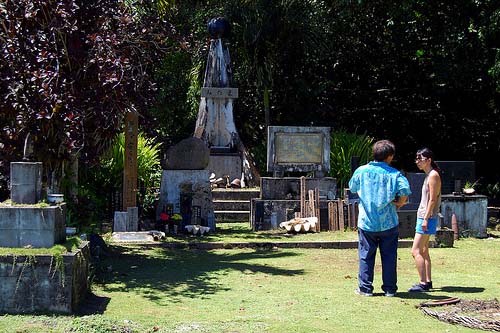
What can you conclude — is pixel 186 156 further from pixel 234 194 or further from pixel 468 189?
pixel 468 189

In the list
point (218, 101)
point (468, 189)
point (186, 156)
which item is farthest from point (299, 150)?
point (218, 101)

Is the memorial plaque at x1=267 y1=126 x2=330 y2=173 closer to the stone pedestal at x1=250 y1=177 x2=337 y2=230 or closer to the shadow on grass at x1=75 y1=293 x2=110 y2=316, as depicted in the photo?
the stone pedestal at x1=250 y1=177 x2=337 y2=230

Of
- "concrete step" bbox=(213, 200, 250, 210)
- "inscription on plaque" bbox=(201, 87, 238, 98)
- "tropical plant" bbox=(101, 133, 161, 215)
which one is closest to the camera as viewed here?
"tropical plant" bbox=(101, 133, 161, 215)

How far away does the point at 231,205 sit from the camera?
746 inches

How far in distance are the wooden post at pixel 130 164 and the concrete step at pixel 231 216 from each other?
367 cm

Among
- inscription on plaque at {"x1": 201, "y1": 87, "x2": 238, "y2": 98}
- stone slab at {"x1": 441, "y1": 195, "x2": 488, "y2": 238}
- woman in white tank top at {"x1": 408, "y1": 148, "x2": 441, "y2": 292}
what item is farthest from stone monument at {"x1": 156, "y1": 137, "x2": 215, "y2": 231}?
woman in white tank top at {"x1": 408, "y1": 148, "x2": 441, "y2": 292}

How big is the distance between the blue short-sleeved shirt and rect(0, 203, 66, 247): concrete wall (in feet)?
11.1

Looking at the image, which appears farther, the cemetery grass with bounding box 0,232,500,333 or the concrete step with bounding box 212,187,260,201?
the concrete step with bounding box 212,187,260,201

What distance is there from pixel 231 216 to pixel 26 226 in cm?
1049

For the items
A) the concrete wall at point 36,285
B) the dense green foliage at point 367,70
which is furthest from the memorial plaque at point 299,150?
the concrete wall at point 36,285

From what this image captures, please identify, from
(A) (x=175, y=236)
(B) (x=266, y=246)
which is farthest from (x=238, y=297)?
(A) (x=175, y=236)

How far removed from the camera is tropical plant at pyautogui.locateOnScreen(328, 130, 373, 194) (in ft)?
65.6

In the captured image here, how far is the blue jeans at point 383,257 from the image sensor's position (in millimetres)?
9070

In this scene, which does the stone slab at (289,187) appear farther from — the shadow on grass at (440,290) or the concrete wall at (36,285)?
the concrete wall at (36,285)
